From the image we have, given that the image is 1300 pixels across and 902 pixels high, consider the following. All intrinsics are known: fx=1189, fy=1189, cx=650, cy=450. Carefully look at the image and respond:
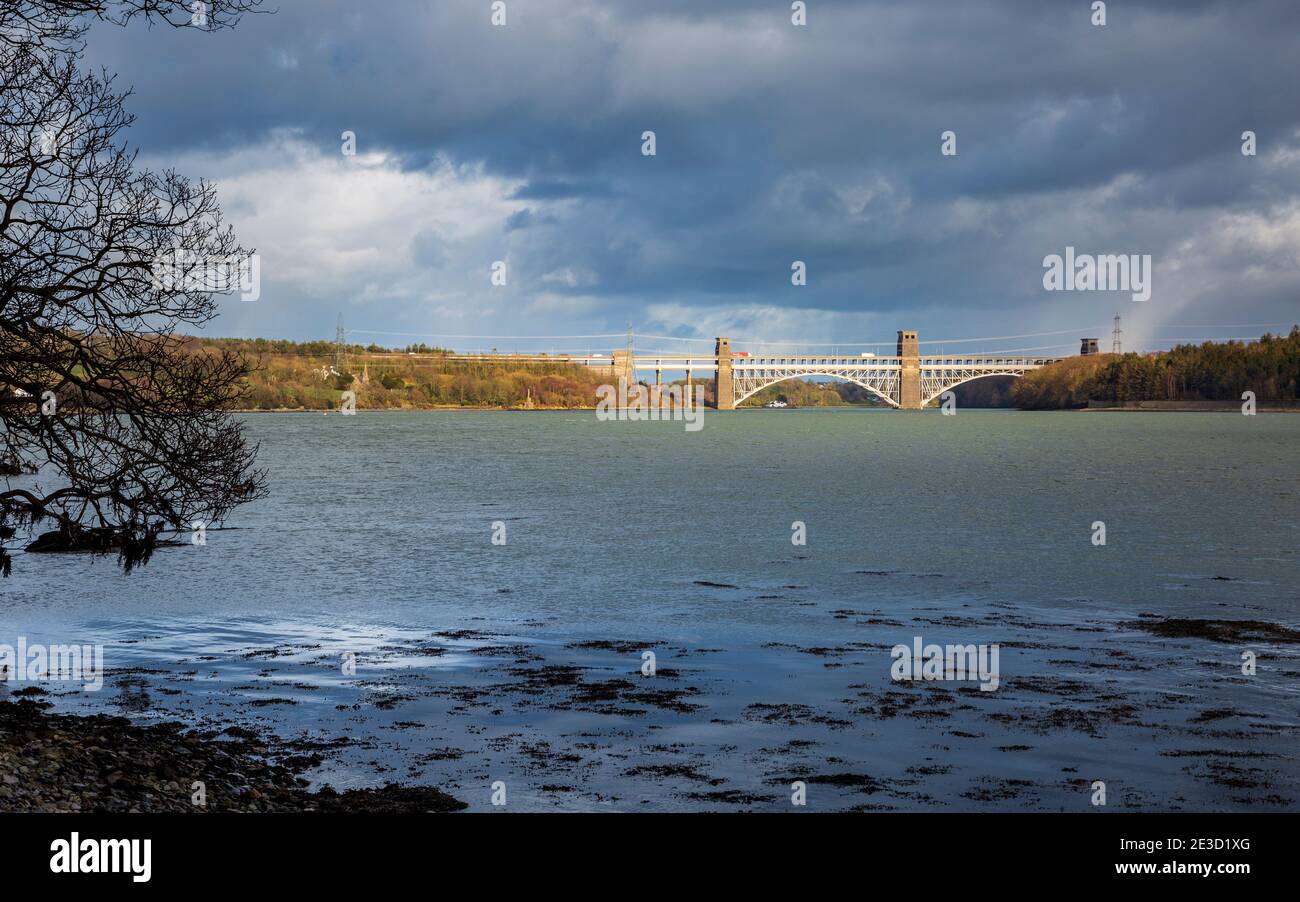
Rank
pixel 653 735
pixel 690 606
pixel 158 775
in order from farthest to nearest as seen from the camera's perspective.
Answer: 1. pixel 690 606
2. pixel 653 735
3. pixel 158 775

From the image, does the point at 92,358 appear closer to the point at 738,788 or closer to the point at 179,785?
the point at 179,785

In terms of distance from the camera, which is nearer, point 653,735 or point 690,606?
point 653,735

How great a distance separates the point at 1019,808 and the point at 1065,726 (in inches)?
152

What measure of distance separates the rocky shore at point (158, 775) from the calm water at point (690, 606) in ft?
2.64

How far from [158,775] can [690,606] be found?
1690 centimetres

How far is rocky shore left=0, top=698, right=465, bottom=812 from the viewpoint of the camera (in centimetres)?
1155

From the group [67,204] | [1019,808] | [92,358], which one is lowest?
[1019,808]

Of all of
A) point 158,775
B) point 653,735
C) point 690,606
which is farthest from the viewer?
point 690,606

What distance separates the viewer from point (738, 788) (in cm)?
1355

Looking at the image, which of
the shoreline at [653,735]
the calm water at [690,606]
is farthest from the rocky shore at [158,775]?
the calm water at [690,606]

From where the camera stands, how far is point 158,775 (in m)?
12.5

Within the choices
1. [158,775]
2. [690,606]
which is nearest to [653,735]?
[158,775]

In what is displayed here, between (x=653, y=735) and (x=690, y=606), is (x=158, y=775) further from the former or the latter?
(x=690, y=606)
